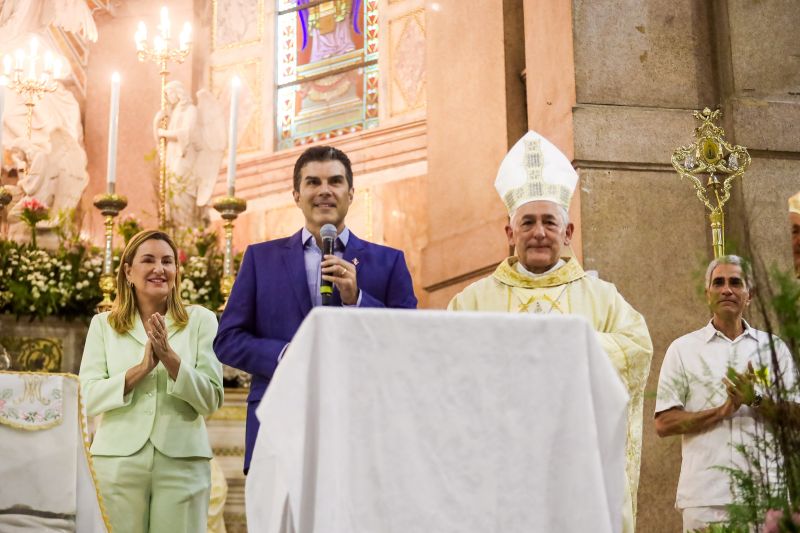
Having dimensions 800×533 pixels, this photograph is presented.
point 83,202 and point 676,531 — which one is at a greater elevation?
point 83,202

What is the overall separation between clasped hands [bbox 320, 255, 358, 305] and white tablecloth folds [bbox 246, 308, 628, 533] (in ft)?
1.59

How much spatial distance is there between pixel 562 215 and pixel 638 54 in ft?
9.15

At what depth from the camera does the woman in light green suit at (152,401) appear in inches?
154

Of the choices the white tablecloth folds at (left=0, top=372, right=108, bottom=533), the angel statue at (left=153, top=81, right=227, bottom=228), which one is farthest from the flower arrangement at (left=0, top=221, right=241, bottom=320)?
the white tablecloth folds at (left=0, top=372, right=108, bottom=533)

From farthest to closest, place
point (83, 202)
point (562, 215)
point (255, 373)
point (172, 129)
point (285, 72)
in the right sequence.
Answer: point (285, 72), point (83, 202), point (172, 129), point (562, 215), point (255, 373)

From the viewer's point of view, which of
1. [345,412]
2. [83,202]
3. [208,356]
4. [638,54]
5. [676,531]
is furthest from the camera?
[83,202]

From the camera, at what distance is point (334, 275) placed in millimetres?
3219

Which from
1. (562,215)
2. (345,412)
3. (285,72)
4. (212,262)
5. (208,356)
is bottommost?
(345,412)

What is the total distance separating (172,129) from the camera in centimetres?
884

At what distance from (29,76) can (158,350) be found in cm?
594

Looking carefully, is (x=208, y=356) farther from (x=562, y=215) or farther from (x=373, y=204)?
(x=373, y=204)

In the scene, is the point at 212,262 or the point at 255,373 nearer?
the point at 255,373

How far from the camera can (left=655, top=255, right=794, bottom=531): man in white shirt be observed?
13.8ft

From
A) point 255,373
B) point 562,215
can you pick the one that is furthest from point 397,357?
point 562,215
